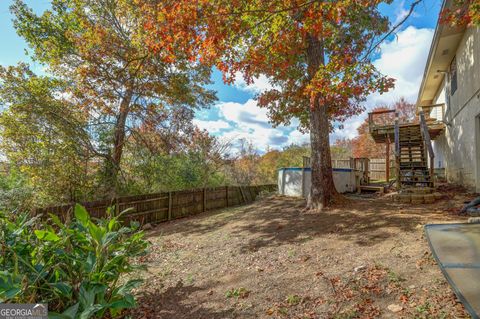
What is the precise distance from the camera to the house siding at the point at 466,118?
6.63m

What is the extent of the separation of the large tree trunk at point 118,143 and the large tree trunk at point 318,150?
252 inches

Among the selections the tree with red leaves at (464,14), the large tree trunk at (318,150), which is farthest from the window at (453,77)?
the large tree trunk at (318,150)

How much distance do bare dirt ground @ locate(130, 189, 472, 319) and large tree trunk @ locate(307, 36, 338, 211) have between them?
28.0 inches

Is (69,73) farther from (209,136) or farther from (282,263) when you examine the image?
(282,263)

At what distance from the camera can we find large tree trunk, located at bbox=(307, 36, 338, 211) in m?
6.51

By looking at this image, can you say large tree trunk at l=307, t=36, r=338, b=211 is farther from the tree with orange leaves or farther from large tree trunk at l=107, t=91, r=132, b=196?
large tree trunk at l=107, t=91, r=132, b=196

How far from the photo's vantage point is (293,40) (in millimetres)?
6105

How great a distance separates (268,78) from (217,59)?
4.16m

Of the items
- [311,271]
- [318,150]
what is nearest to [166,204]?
[318,150]

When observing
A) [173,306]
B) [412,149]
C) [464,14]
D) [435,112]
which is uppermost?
[464,14]

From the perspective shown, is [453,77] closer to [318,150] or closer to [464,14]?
[464,14]

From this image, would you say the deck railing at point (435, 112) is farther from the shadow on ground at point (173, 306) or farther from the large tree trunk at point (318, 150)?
the shadow on ground at point (173, 306)

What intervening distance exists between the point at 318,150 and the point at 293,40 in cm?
282

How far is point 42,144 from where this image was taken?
7.29 metres
